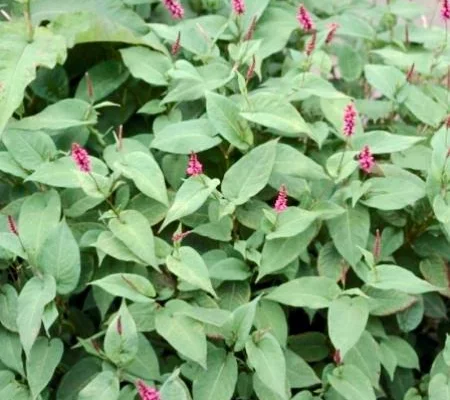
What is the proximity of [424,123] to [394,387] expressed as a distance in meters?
0.50

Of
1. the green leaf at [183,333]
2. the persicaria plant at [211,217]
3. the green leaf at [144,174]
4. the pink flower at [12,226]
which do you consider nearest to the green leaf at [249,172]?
the persicaria plant at [211,217]

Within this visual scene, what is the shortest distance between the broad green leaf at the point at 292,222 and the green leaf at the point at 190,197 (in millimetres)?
119

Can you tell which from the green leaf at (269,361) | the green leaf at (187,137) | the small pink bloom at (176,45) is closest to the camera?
the green leaf at (269,361)

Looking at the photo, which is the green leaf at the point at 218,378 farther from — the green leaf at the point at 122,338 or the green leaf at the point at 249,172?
the green leaf at the point at 249,172

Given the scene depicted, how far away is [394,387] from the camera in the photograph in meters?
1.72

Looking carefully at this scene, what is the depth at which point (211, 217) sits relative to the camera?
157cm

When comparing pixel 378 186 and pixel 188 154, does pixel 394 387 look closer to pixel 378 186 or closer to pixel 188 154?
pixel 378 186

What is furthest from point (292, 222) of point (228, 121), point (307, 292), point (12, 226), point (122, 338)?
point (12, 226)

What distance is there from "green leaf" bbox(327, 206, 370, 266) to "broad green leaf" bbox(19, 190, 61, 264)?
45 centimetres

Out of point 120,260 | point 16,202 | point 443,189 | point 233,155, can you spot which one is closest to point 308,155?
point 233,155

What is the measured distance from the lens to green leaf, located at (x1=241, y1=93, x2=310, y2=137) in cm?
159

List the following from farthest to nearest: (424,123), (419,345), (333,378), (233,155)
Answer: (419,345) < (424,123) < (233,155) < (333,378)

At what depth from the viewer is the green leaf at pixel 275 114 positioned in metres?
1.59

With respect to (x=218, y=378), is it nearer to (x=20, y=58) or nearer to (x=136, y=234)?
(x=136, y=234)
